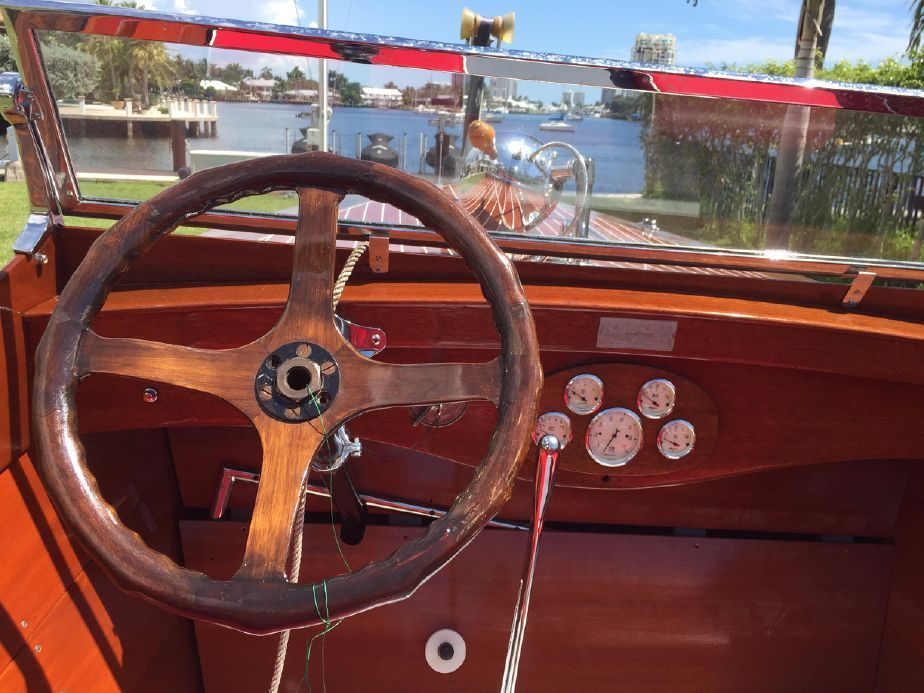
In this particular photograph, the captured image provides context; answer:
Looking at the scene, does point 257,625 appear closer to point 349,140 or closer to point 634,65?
point 349,140

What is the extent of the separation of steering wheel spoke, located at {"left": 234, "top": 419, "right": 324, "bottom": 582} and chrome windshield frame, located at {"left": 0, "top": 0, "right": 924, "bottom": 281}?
664 mm

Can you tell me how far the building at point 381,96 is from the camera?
60.0 inches

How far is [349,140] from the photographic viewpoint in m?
1.54

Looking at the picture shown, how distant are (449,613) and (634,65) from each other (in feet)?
4.55

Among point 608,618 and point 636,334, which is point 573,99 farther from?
point 608,618

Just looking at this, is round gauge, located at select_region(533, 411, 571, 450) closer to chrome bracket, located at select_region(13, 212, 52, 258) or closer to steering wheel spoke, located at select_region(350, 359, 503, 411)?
steering wheel spoke, located at select_region(350, 359, 503, 411)

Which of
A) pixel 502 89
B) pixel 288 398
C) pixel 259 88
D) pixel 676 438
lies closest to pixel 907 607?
pixel 676 438

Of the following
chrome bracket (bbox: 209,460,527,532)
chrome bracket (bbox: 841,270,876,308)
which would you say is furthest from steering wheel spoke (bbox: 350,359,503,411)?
chrome bracket (bbox: 841,270,876,308)

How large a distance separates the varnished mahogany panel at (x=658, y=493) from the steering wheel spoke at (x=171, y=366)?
807 millimetres

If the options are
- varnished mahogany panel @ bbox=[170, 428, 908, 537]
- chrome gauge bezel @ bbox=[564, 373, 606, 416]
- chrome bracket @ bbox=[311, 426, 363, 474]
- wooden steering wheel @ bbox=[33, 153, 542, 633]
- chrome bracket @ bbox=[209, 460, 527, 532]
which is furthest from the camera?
varnished mahogany panel @ bbox=[170, 428, 908, 537]

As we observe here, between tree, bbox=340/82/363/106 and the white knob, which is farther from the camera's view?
the white knob

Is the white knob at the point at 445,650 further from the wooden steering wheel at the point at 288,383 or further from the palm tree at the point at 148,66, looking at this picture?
the palm tree at the point at 148,66

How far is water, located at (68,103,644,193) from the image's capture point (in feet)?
5.01

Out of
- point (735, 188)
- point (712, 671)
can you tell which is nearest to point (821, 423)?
point (735, 188)
